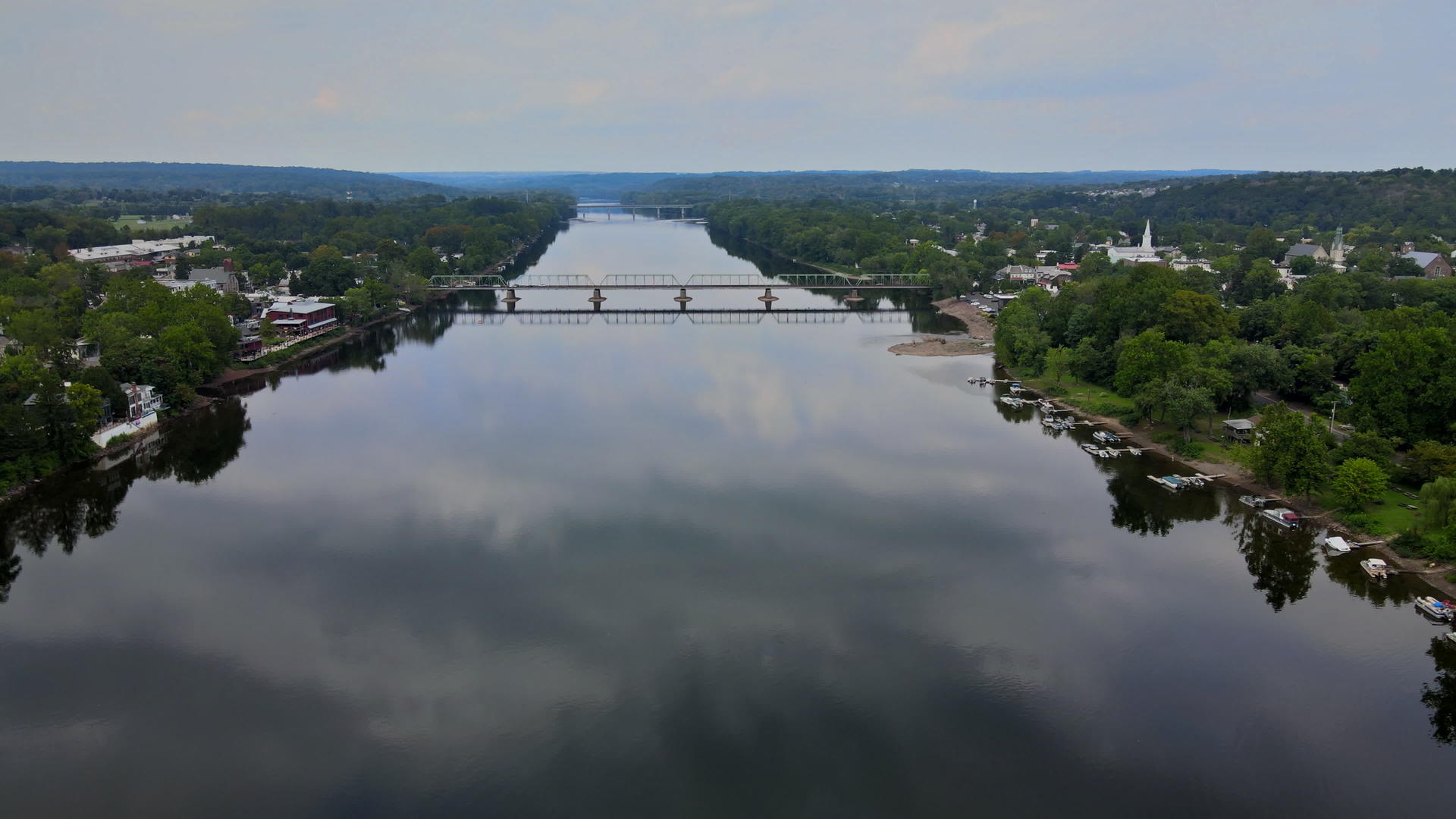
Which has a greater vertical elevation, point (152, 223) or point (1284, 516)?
point (152, 223)

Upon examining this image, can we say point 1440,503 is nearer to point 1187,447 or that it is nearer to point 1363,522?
point 1363,522

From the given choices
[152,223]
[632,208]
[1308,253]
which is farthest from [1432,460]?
[632,208]

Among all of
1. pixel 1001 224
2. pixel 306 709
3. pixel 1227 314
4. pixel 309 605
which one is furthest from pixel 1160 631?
pixel 1001 224

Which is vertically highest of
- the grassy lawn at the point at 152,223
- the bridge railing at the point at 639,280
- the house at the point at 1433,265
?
the grassy lawn at the point at 152,223

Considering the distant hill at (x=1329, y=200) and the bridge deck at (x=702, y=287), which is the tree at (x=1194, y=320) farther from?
the distant hill at (x=1329, y=200)

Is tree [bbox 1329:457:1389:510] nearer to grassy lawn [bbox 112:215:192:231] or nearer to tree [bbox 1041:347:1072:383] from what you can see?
tree [bbox 1041:347:1072:383]

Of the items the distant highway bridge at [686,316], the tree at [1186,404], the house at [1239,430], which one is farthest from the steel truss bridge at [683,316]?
the house at [1239,430]
